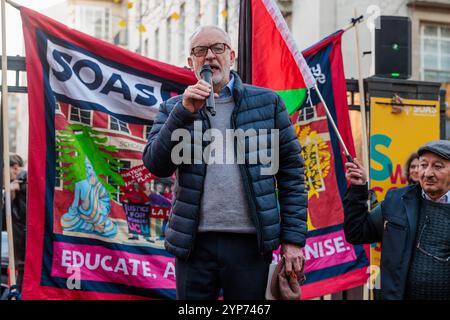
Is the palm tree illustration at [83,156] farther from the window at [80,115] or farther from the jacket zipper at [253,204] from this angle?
the jacket zipper at [253,204]

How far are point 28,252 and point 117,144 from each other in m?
1.02

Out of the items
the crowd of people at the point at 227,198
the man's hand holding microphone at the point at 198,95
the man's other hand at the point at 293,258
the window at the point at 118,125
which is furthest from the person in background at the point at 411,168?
the man's hand holding microphone at the point at 198,95

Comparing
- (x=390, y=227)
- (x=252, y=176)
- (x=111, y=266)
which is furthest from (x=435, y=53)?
(x=252, y=176)

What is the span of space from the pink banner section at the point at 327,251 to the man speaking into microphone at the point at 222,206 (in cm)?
268

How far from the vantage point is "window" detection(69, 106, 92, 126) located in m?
5.67

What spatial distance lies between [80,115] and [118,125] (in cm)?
30

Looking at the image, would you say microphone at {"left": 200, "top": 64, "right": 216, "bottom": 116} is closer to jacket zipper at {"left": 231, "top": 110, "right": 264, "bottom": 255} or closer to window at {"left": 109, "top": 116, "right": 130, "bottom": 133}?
jacket zipper at {"left": 231, "top": 110, "right": 264, "bottom": 255}

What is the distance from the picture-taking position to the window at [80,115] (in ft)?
18.6

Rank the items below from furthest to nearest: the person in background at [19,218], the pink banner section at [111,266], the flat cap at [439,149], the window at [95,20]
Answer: the window at [95,20], the person in background at [19,218], the pink banner section at [111,266], the flat cap at [439,149]

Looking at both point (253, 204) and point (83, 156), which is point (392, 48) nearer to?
point (83, 156)

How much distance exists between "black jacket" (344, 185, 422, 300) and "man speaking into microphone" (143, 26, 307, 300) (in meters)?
0.76

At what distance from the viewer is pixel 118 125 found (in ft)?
19.1

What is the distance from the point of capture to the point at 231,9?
20.3 metres
